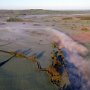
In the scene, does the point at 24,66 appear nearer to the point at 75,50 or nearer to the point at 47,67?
the point at 47,67

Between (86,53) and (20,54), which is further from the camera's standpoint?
(86,53)

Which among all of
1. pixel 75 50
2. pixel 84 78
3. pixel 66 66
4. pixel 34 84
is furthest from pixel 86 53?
pixel 34 84

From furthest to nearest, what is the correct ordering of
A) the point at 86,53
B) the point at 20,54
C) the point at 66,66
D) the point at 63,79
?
the point at 86,53, the point at 20,54, the point at 66,66, the point at 63,79

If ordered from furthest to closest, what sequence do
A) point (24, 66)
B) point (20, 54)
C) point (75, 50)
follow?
1. point (75, 50)
2. point (20, 54)
3. point (24, 66)

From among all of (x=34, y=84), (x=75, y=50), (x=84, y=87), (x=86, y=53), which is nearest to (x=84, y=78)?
(x=84, y=87)

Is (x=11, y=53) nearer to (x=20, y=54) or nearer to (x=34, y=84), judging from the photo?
(x=20, y=54)

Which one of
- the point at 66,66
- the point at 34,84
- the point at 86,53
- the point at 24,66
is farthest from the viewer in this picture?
the point at 86,53

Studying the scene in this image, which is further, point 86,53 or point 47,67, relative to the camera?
point 86,53

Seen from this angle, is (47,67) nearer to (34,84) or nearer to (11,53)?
(34,84)

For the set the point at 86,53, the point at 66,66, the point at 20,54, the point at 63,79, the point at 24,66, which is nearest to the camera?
the point at 63,79
